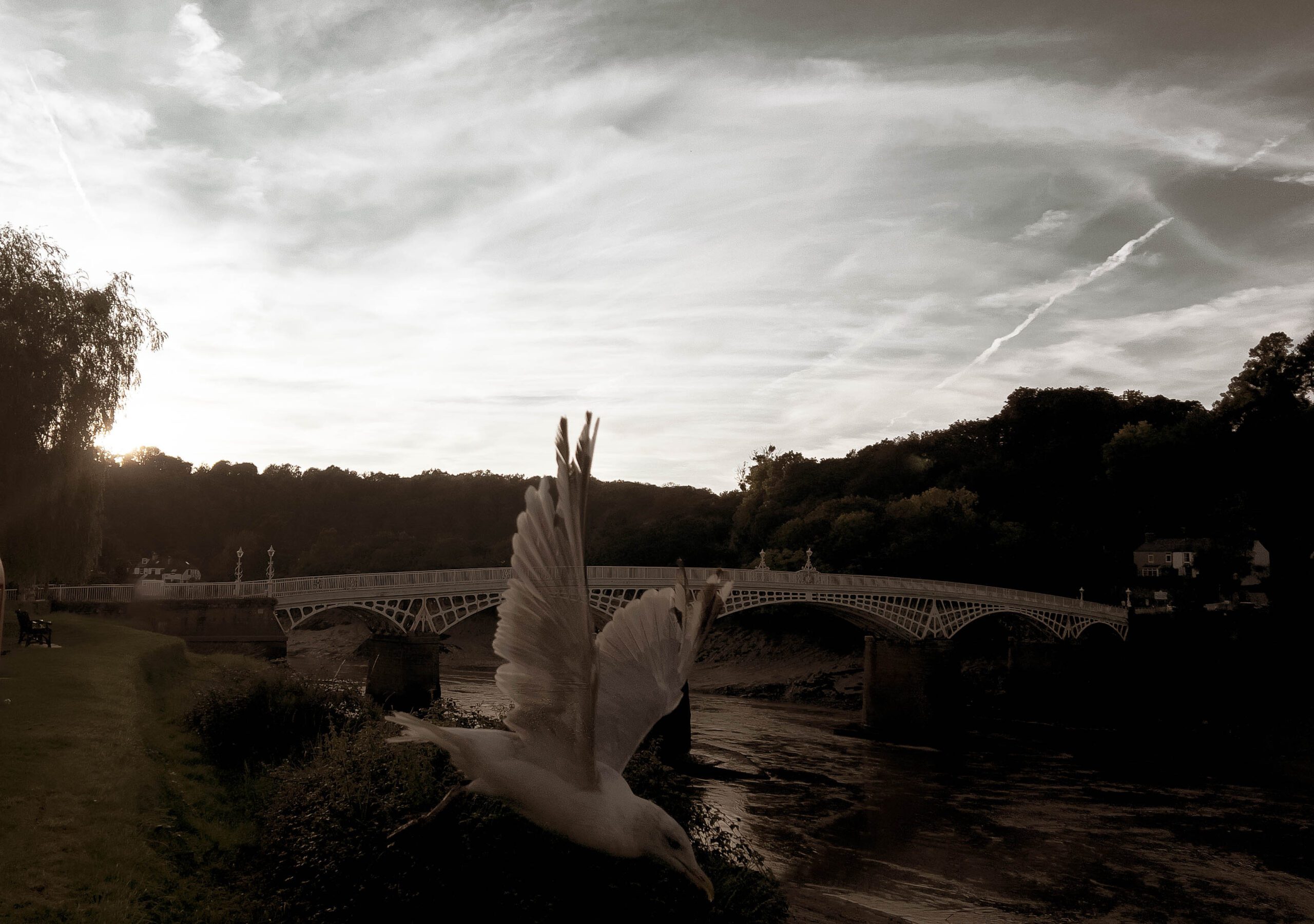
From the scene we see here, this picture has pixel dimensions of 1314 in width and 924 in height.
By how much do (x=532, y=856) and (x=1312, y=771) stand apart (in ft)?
128

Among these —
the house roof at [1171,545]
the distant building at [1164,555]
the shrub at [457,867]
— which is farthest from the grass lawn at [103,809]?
the house roof at [1171,545]

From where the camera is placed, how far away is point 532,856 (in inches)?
327

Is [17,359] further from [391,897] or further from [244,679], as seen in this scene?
[391,897]

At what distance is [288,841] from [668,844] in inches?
222

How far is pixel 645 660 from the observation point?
7367 millimetres

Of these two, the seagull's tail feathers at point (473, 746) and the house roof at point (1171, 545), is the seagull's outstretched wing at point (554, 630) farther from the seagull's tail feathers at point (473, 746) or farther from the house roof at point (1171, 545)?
the house roof at point (1171, 545)

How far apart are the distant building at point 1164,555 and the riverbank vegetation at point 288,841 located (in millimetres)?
67096

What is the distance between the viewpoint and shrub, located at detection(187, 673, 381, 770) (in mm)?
16031

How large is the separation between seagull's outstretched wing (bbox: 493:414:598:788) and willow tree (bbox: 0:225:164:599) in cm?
1917

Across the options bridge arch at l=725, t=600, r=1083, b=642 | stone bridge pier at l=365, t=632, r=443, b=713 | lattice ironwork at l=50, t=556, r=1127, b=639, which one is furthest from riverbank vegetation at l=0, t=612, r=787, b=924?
bridge arch at l=725, t=600, r=1083, b=642

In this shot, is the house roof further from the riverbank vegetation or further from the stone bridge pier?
the riverbank vegetation

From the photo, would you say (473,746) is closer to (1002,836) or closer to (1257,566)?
(1002,836)

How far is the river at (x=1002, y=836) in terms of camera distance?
17406 millimetres

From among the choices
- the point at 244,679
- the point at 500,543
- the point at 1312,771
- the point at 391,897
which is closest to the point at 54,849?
the point at 391,897
